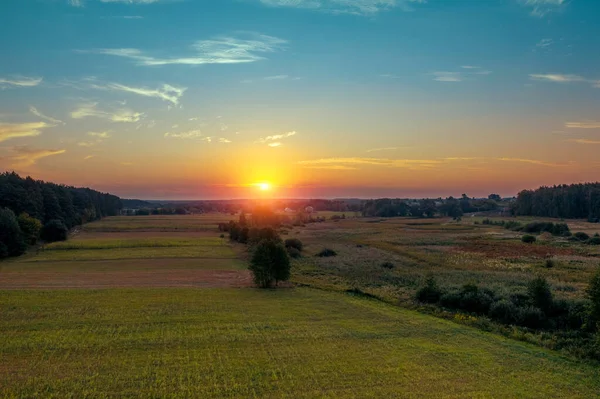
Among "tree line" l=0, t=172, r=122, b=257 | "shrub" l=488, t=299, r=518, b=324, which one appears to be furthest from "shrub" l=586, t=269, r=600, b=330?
"tree line" l=0, t=172, r=122, b=257

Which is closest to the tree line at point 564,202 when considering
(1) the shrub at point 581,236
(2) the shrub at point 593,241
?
(1) the shrub at point 581,236

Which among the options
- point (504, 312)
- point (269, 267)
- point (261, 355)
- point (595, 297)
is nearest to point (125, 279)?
Result: point (269, 267)

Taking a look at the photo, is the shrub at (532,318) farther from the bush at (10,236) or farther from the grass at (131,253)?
the bush at (10,236)

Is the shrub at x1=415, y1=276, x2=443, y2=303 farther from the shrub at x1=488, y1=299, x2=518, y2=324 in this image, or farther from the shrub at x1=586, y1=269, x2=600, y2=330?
the shrub at x1=586, y1=269, x2=600, y2=330

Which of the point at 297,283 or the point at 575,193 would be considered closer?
the point at 297,283

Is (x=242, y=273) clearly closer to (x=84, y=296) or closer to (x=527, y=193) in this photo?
(x=84, y=296)

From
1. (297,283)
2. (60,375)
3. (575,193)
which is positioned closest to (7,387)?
(60,375)
